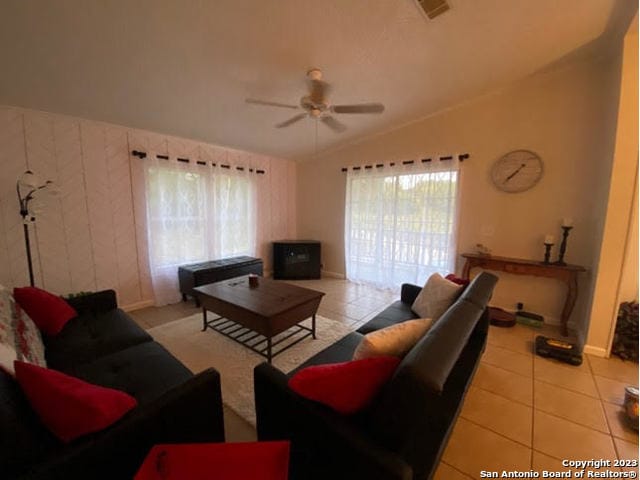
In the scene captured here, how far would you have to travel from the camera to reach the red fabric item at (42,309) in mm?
1874

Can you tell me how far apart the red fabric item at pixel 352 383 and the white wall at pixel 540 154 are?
2.83 meters

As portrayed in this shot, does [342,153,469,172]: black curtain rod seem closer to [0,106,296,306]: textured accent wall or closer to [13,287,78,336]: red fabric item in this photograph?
[0,106,296,306]: textured accent wall

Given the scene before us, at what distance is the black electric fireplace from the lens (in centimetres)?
493

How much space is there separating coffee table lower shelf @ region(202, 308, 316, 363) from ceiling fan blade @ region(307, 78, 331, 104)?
2.06m

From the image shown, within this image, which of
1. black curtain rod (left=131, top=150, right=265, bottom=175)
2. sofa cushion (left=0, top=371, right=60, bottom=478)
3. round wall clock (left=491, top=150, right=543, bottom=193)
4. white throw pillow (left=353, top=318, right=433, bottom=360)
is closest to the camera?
sofa cushion (left=0, top=371, right=60, bottom=478)

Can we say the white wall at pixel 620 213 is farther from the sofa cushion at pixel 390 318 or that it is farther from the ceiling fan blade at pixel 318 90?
the ceiling fan blade at pixel 318 90

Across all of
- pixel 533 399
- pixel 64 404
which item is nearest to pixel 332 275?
pixel 533 399

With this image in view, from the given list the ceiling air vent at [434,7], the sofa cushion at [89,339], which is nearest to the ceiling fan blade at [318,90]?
the ceiling air vent at [434,7]

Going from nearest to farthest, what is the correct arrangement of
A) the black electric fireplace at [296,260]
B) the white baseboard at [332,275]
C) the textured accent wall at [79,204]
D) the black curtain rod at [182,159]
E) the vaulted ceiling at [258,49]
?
the vaulted ceiling at [258,49], the textured accent wall at [79,204], the black curtain rod at [182,159], the black electric fireplace at [296,260], the white baseboard at [332,275]

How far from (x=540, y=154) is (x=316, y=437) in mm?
3770

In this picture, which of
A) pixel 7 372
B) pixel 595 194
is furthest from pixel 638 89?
pixel 7 372

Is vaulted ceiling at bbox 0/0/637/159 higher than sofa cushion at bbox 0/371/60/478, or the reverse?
vaulted ceiling at bbox 0/0/637/159

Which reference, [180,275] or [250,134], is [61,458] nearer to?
[180,275]

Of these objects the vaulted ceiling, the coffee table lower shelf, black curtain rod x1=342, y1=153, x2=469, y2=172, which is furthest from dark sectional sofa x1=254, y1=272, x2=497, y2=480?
black curtain rod x1=342, y1=153, x2=469, y2=172
